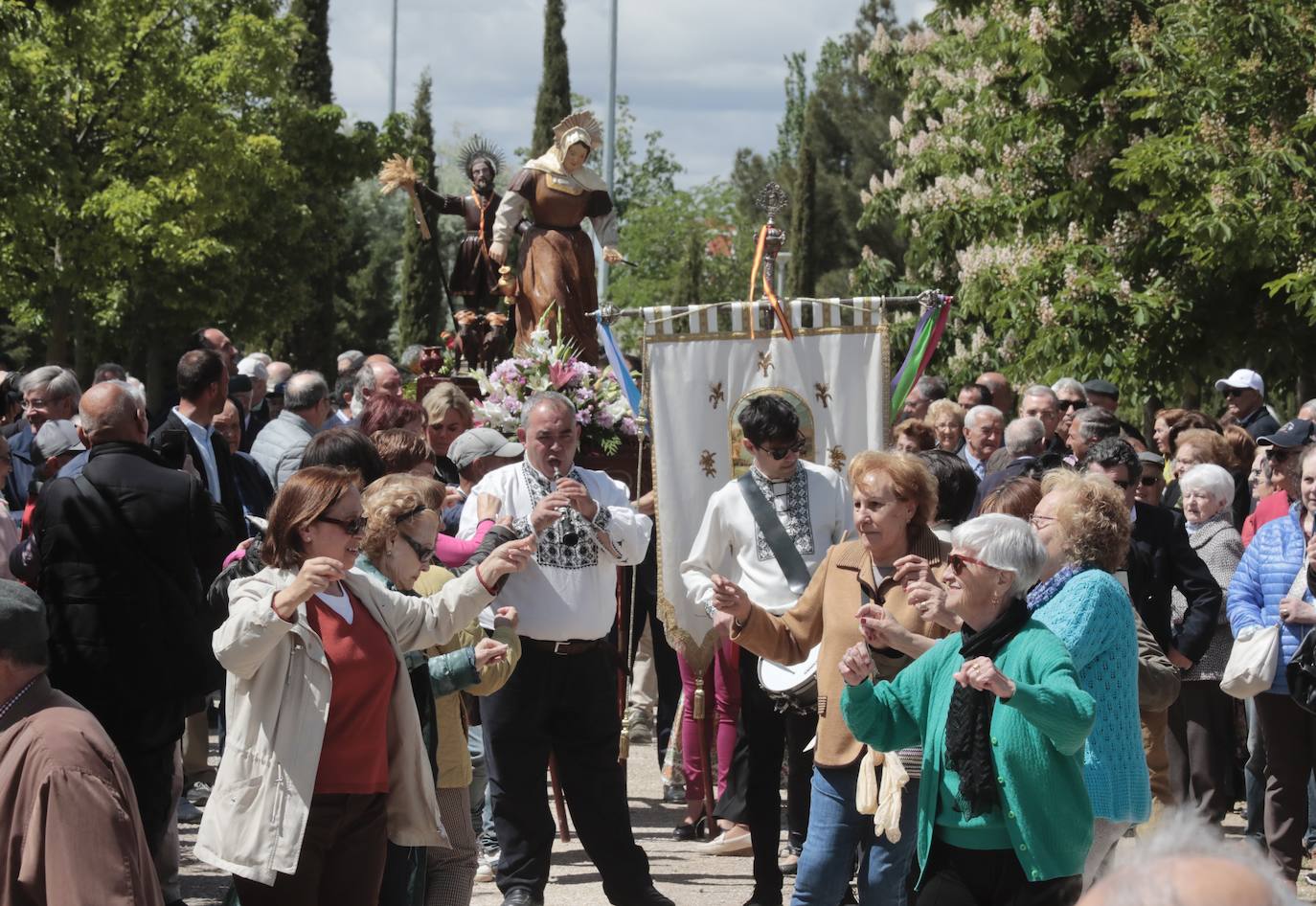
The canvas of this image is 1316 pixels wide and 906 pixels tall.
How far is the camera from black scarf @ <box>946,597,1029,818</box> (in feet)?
15.9

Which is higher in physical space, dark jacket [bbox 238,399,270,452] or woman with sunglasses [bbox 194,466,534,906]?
dark jacket [bbox 238,399,270,452]

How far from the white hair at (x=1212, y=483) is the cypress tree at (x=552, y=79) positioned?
149 ft

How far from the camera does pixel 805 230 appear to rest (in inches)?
1976

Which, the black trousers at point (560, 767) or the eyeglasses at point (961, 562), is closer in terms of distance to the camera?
the eyeglasses at point (961, 562)

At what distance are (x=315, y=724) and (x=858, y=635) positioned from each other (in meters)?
1.97

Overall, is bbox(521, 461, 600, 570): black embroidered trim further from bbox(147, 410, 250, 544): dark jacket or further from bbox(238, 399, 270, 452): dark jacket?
bbox(238, 399, 270, 452): dark jacket

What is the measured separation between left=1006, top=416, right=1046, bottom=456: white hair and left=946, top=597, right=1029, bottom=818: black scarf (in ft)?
15.7

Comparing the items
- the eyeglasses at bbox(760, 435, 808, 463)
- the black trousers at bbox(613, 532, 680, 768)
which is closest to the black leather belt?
the eyeglasses at bbox(760, 435, 808, 463)

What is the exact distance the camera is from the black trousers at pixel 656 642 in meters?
10.6

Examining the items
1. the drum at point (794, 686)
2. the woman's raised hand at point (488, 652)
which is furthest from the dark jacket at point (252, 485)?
the woman's raised hand at point (488, 652)

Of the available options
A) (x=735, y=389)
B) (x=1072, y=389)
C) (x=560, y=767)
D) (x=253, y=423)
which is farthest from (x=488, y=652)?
Result: (x=1072, y=389)

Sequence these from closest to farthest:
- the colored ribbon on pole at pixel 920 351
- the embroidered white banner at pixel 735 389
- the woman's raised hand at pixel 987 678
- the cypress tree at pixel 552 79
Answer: the woman's raised hand at pixel 987 678 < the embroidered white banner at pixel 735 389 < the colored ribbon on pole at pixel 920 351 < the cypress tree at pixel 552 79

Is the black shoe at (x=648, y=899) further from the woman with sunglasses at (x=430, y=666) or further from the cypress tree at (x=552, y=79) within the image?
the cypress tree at (x=552, y=79)

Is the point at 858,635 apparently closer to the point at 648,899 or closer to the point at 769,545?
the point at 769,545
